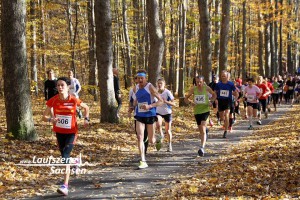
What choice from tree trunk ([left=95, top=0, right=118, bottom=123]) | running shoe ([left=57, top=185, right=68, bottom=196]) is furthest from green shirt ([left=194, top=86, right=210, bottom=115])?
running shoe ([left=57, top=185, right=68, bottom=196])

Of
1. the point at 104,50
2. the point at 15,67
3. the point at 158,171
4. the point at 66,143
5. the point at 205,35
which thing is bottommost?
the point at 158,171

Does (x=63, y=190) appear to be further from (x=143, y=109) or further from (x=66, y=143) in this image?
(x=143, y=109)

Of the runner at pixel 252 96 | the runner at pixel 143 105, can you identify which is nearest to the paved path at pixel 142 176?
the runner at pixel 143 105

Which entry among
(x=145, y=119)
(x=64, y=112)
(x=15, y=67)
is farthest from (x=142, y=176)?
(x=15, y=67)

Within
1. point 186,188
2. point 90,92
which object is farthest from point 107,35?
point 90,92

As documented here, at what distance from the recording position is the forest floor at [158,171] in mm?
6785

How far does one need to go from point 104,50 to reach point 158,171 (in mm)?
6528

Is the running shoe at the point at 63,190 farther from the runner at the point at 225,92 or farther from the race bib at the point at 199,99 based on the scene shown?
the runner at the point at 225,92

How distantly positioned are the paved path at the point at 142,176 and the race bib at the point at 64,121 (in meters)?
1.23

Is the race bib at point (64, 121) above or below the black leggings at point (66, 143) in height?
above

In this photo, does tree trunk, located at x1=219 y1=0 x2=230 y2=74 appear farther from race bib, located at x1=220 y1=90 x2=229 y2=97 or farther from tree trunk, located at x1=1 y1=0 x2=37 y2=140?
tree trunk, located at x1=1 y1=0 x2=37 y2=140

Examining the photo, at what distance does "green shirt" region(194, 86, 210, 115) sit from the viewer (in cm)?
1077

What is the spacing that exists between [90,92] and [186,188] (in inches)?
948

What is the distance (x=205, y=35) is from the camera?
63.6 feet
